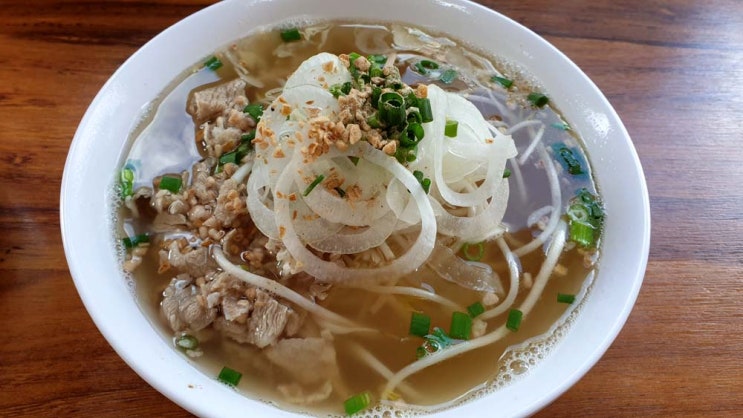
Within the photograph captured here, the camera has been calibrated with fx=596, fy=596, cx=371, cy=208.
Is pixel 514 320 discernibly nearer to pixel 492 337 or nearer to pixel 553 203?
pixel 492 337

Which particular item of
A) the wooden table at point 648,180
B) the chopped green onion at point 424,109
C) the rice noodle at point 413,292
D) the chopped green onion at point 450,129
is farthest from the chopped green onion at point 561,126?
the rice noodle at point 413,292

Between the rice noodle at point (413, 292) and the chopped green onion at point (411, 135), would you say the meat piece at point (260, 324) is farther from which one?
the chopped green onion at point (411, 135)

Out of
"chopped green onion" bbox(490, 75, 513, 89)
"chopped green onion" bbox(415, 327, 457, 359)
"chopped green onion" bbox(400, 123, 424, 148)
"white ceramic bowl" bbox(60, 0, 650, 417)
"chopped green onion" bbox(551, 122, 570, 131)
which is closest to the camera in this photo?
"white ceramic bowl" bbox(60, 0, 650, 417)

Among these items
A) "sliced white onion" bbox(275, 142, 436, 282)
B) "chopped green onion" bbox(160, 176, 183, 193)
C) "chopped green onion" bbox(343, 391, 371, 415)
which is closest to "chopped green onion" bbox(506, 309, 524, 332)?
"sliced white onion" bbox(275, 142, 436, 282)

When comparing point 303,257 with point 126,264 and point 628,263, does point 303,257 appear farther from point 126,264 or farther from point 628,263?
point 628,263

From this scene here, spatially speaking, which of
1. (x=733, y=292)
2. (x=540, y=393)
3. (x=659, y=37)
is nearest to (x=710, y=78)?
(x=659, y=37)

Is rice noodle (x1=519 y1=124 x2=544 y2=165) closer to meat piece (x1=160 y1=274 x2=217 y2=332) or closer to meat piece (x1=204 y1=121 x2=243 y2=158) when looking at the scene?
meat piece (x1=204 y1=121 x2=243 y2=158)

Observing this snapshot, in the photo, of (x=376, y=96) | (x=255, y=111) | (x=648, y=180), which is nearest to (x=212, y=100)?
(x=255, y=111)
